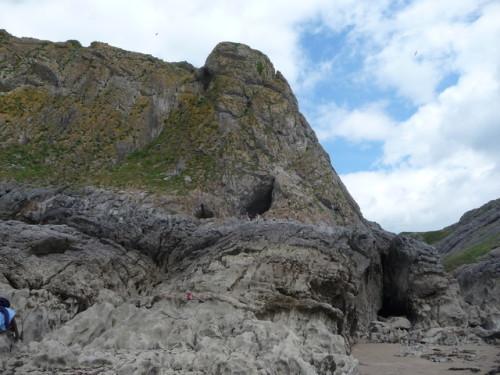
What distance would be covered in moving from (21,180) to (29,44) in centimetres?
1937

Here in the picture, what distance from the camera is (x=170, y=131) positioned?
39.5 metres

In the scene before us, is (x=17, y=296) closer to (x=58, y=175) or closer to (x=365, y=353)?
(x=58, y=175)

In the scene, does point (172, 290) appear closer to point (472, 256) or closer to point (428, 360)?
point (428, 360)

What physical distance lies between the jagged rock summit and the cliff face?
0.16 meters

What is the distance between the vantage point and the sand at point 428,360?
18.3 m

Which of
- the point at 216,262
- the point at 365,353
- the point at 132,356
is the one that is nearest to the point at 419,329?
the point at 365,353

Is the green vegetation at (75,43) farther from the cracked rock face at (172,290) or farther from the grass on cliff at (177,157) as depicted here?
the cracked rock face at (172,290)

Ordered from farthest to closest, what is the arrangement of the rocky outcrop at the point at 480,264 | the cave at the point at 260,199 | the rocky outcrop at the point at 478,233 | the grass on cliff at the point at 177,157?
the rocky outcrop at the point at 478,233 < the rocky outcrop at the point at 480,264 < the cave at the point at 260,199 < the grass on cliff at the point at 177,157

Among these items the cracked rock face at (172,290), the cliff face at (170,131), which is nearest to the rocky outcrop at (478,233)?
the cliff face at (170,131)

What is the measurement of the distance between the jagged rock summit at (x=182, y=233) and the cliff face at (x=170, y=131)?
6.1 inches

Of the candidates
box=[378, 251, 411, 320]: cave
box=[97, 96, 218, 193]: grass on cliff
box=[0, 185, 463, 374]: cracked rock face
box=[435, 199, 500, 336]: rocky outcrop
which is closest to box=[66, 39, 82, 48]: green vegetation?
box=[97, 96, 218, 193]: grass on cliff

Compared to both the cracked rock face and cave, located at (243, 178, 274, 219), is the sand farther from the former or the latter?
cave, located at (243, 178, 274, 219)

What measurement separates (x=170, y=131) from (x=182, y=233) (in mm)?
14525

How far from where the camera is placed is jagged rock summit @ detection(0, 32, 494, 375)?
1612 centimetres
